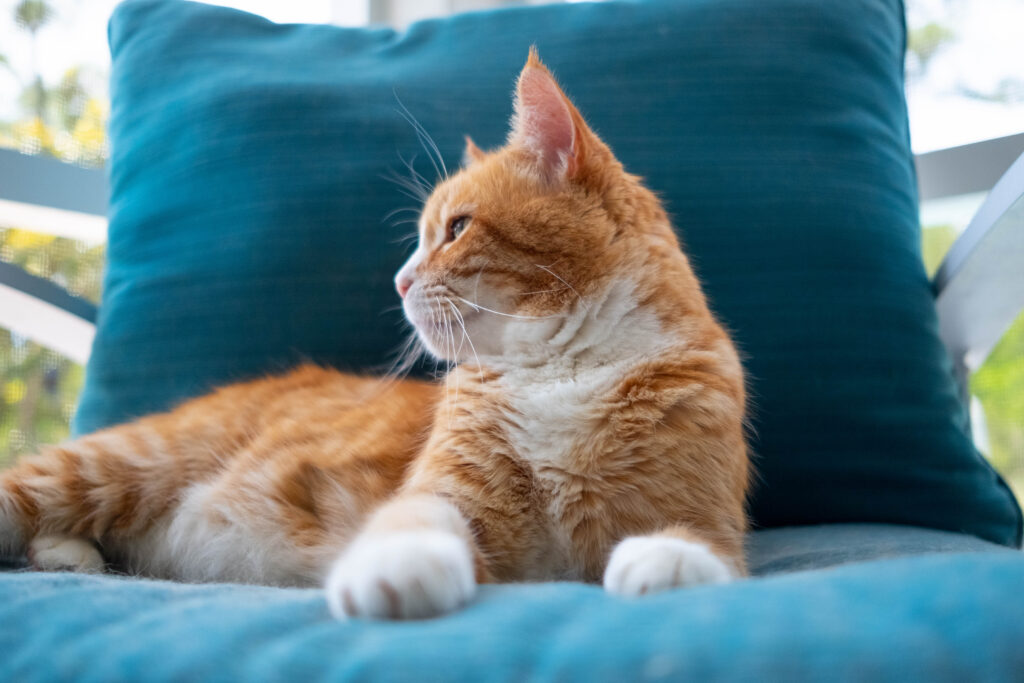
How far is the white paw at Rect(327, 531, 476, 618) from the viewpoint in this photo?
586 mm

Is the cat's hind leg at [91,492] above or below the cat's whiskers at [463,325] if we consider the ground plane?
below

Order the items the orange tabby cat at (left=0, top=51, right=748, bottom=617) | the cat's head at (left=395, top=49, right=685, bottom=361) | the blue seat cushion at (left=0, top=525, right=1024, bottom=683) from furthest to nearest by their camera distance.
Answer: the cat's head at (left=395, top=49, right=685, bottom=361) → the orange tabby cat at (left=0, top=51, right=748, bottom=617) → the blue seat cushion at (left=0, top=525, right=1024, bottom=683)

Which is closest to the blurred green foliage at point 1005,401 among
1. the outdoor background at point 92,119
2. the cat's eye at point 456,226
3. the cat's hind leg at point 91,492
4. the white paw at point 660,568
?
the outdoor background at point 92,119

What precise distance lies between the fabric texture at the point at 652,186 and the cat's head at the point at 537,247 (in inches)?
10.4

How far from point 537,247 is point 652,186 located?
418mm

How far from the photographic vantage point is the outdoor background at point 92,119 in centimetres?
180

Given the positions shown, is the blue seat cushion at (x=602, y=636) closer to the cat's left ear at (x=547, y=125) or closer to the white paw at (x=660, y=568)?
the white paw at (x=660, y=568)

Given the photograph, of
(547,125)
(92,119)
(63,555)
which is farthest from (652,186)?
(92,119)

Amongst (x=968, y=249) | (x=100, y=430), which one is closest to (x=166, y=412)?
(x=100, y=430)

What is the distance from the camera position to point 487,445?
0.96 metres

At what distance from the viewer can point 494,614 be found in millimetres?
549

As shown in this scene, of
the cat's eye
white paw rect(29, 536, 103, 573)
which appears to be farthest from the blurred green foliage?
white paw rect(29, 536, 103, 573)

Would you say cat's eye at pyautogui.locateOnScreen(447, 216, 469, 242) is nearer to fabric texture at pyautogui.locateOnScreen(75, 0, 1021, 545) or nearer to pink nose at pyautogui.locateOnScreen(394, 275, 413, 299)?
pink nose at pyautogui.locateOnScreen(394, 275, 413, 299)

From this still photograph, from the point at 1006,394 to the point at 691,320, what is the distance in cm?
120
